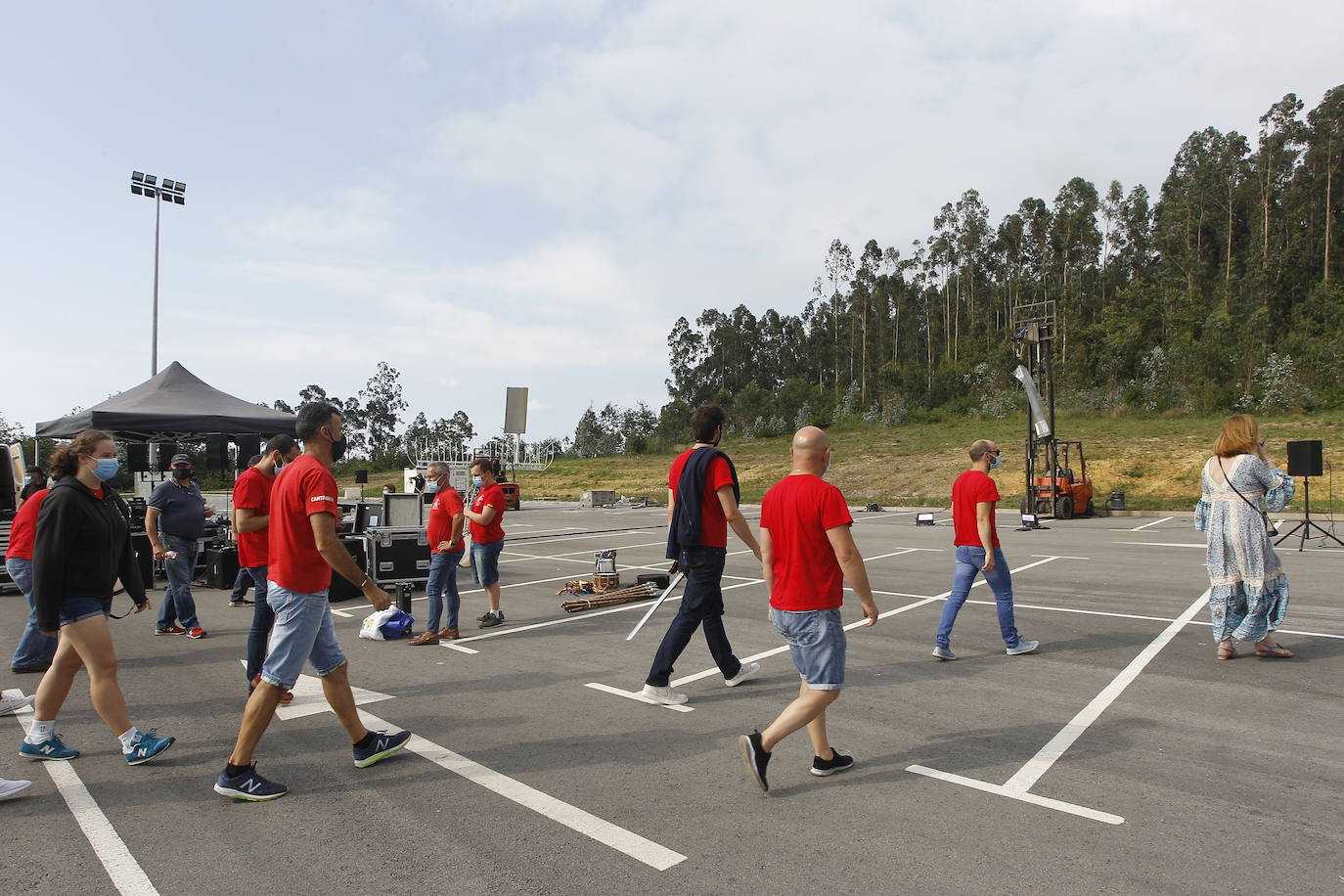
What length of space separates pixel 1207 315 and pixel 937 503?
119 feet

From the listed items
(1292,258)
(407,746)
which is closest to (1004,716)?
(407,746)

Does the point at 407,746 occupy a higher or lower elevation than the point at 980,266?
lower

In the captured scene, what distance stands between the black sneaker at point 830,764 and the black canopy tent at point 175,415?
10.9 m

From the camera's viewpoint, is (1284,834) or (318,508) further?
(318,508)

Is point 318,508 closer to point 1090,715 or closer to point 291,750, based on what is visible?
point 291,750

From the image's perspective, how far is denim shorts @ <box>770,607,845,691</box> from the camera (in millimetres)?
3758

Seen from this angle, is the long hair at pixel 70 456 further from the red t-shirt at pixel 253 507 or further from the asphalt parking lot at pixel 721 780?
the asphalt parking lot at pixel 721 780

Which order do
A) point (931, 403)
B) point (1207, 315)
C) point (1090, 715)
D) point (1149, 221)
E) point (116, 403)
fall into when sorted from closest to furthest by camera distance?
point (1090, 715)
point (116, 403)
point (1207, 315)
point (931, 403)
point (1149, 221)

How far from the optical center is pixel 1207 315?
51969 millimetres

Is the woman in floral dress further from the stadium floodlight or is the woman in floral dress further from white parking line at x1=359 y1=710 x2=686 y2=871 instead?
the stadium floodlight

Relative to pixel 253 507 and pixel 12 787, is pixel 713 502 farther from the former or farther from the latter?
pixel 12 787

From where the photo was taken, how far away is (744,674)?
5.87 m

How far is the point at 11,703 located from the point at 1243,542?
29.2 ft

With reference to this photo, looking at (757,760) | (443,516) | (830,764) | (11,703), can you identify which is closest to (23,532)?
(11,703)
